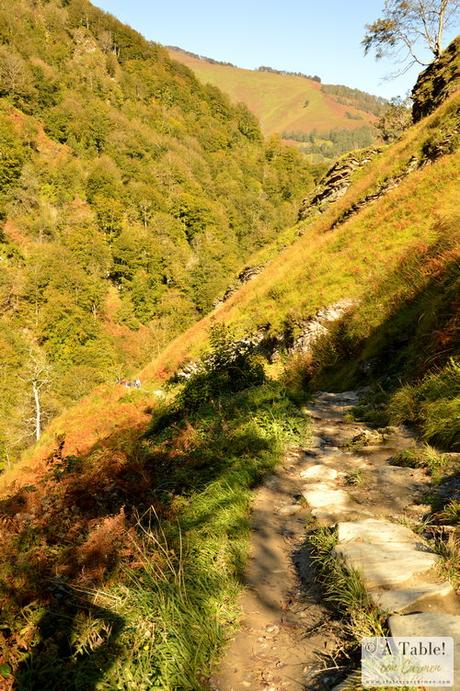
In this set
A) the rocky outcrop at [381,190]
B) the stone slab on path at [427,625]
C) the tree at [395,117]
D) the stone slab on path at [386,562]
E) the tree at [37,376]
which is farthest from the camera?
the tree at [395,117]

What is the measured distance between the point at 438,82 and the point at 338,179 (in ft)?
25.6

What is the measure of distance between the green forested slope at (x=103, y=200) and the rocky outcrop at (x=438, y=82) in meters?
41.4

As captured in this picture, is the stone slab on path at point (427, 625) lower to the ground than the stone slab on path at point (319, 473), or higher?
higher

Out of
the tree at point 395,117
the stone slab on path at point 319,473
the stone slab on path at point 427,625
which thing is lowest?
the stone slab on path at point 319,473

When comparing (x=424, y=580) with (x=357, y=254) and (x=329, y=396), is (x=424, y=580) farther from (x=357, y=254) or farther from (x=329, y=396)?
(x=357, y=254)

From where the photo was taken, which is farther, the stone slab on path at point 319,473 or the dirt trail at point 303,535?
the stone slab on path at point 319,473

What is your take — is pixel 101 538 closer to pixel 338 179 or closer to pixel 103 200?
pixel 338 179

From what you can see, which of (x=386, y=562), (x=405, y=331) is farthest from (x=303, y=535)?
(x=405, y=331)

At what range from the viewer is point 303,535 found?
375 centimetres

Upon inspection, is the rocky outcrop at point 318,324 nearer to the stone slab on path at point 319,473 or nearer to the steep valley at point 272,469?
the steep valley at point 272,469

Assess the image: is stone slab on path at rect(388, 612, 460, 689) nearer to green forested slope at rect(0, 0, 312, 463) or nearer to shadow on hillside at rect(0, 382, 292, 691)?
shadow on hillside at rect(0, 382, 292, 691)

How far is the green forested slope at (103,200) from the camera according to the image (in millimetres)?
61781

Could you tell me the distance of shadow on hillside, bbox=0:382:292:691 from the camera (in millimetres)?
2686

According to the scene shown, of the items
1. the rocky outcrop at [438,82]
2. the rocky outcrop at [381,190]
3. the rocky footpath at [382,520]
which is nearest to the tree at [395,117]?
the rocky outcrop at [438,82]
